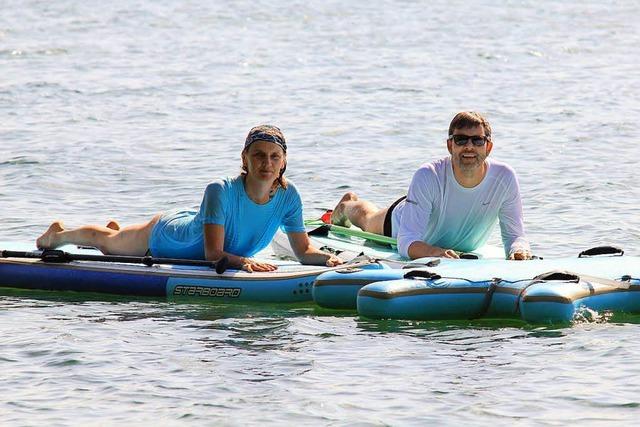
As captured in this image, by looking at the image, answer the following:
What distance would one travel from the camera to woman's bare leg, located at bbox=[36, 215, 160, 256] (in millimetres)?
9578

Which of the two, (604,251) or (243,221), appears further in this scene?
(604,251)

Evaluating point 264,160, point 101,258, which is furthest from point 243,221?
point 101,258

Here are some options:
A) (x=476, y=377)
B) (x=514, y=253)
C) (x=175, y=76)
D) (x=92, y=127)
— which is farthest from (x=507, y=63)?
(x=476, y=377)

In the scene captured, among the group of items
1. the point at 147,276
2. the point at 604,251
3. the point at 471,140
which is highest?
the point at 471,140

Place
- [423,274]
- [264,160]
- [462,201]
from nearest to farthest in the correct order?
[423,274], [264,160], [462,201]

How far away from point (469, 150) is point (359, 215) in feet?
6.06

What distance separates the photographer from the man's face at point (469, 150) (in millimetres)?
9133

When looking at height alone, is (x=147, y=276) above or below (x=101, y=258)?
below

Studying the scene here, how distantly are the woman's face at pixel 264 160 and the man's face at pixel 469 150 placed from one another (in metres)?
1.15

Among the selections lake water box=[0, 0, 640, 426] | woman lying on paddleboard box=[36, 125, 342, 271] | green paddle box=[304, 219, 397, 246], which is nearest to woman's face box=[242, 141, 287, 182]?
woman lying on paddleboard box=[36, 125, 342, 271]

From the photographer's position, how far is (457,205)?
30.7ft

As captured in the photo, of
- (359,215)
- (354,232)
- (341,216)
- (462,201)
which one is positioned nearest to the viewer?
(462,201)

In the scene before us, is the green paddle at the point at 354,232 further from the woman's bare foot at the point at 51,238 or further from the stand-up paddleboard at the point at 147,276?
the woman's bare foot at the point at 51,238

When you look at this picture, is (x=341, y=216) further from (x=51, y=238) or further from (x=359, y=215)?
(x=51, y=238)
